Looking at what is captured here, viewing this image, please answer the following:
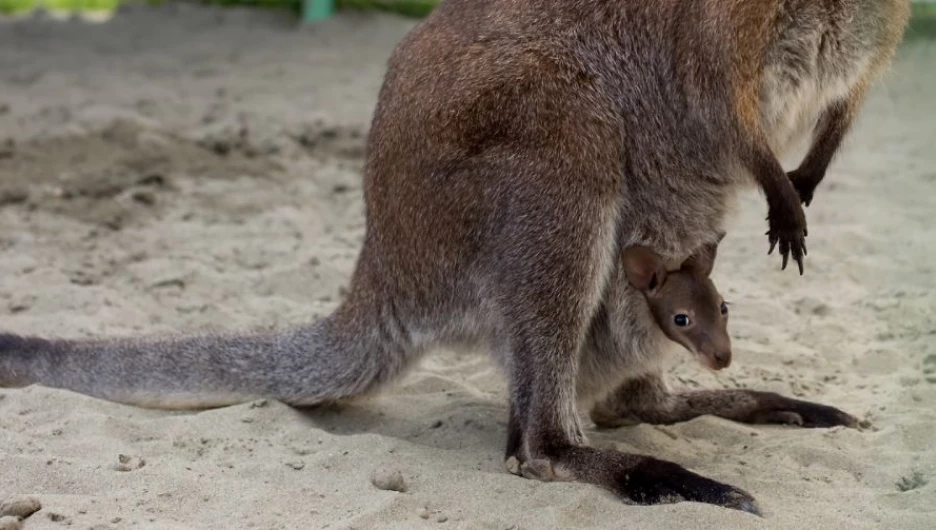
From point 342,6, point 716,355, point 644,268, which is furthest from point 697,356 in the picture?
point 342,6

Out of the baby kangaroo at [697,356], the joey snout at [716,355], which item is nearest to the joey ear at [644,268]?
the baby kangaroo at [697,356]

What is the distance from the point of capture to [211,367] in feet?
15.1

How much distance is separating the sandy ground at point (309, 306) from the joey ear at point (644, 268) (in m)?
0.61

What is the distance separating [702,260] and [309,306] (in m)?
2.09

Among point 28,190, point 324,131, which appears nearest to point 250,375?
point 28,190

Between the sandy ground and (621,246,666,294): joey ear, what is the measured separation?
2.01 ft

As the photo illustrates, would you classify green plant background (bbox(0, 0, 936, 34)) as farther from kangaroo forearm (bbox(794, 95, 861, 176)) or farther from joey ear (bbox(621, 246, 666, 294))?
joey ear (bbox(621, 246, 666, 294))

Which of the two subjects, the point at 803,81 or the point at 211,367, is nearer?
the point at 803,81

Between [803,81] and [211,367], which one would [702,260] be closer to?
[803,81]

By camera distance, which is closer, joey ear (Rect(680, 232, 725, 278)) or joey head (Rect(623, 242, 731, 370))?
joey head (Rect(623, 242, 731, 370))

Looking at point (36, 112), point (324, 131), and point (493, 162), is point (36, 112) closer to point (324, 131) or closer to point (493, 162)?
point (324, 131)

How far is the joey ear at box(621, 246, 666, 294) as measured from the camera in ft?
14.1

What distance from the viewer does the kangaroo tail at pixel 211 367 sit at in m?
4.60

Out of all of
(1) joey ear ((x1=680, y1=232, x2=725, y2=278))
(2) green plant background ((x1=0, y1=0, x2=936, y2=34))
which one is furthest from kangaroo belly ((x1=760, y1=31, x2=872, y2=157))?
(2) green plant background ((x1=0, y1=0, x2=936, y2=34))
